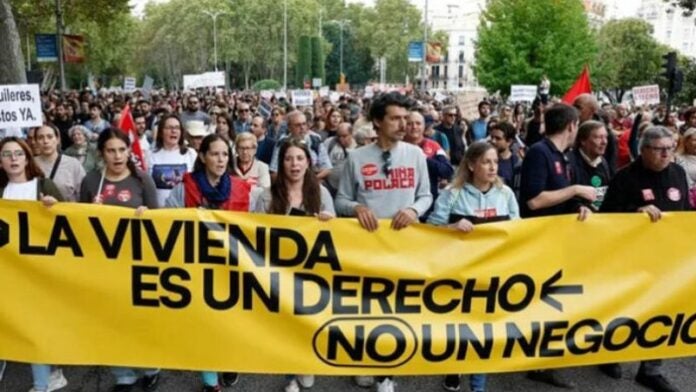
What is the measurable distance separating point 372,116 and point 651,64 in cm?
6498

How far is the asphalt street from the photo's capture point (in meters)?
4.93

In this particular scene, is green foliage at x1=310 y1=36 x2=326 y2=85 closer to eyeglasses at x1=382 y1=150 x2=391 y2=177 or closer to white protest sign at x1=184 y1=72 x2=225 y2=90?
white protest sign at x1=184 y1=72 x2=225 y2=90

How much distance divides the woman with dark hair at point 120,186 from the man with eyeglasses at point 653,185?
3136 mm

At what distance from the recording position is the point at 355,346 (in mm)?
4184

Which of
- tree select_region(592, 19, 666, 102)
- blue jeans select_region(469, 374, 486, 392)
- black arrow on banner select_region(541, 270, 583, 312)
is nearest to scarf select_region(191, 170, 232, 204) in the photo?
blue jeans select_region(469, 374, 486, 392)

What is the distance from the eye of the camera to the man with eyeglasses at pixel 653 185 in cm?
476

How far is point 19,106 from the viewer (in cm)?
614

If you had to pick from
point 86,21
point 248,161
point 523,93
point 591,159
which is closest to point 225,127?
point 248,161

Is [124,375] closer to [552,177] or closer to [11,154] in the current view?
[11,154]

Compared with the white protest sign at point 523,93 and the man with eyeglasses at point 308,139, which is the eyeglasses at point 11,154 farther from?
the white protest sign at point 523,93

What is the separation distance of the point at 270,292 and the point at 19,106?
332cm

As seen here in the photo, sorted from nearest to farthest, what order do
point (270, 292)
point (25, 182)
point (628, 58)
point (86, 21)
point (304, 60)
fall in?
point (270, 292) → point (25, 182) → point (86, 21) → point (628, 58) → point (304, 60)

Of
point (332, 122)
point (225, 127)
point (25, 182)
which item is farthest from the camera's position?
point (332, 122)

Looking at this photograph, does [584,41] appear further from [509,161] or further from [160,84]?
[160,84]
